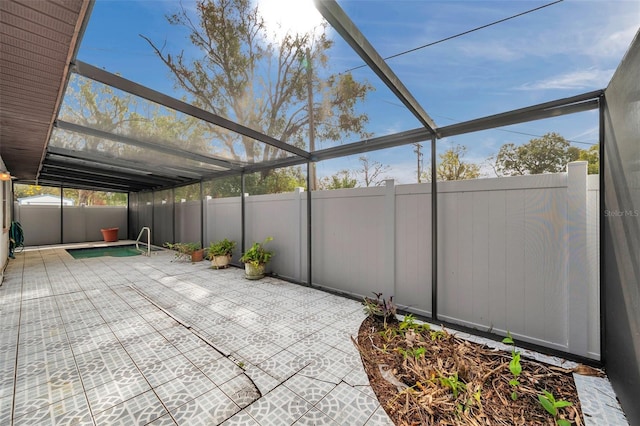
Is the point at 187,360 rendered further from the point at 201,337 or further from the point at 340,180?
the point at 340,180

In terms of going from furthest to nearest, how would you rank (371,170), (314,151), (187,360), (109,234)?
(109,234), (371,170), (314,151), (187,360)

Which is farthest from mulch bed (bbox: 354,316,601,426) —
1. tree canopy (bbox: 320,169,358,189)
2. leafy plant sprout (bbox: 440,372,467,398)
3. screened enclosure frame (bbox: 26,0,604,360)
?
tree canopy (bbox: 320,169,358,189)

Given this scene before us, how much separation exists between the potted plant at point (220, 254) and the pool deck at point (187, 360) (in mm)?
1590

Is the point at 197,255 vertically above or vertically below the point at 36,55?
below

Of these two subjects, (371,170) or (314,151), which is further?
(371,170)

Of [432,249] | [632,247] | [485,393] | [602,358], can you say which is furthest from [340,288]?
[632,247]

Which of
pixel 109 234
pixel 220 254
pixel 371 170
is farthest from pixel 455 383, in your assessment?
pixel 109 234

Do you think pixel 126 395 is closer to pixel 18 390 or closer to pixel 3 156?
pixel 18 390

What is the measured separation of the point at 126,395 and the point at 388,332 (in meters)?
2.22

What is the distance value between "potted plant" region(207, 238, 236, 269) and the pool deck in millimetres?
1590

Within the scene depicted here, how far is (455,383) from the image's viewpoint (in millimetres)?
1821

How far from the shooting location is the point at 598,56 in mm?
2312

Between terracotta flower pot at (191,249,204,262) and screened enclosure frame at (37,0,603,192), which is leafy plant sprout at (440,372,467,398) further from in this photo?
terracotta flower pot at (191,249,204,262)

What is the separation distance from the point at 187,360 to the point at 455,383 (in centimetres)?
214
